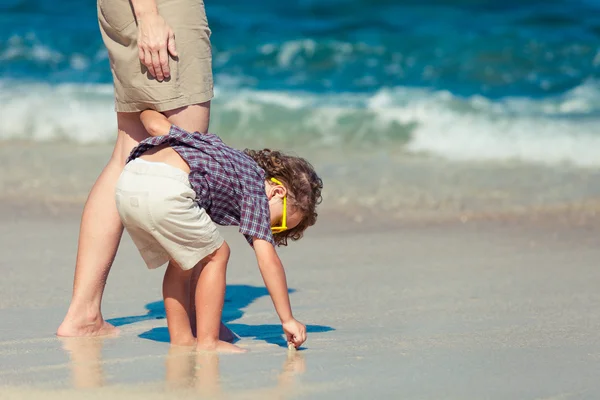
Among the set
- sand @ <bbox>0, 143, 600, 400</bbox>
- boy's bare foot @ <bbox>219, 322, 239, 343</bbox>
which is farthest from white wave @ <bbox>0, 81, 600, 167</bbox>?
boy's bare foot @ <bbox>219, 322, 239, 343</bbox>

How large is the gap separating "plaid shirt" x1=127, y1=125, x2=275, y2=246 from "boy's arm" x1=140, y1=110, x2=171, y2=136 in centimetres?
6

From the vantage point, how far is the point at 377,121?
28.3 ft

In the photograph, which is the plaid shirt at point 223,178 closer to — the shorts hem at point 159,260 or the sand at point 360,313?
the shorts hem at point 159,260

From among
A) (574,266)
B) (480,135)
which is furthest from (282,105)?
(574,266)

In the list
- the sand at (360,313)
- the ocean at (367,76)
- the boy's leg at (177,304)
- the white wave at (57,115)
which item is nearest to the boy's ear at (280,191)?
the boy's leg at (177,304)

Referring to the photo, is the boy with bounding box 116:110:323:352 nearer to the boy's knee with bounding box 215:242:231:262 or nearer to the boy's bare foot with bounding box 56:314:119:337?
the boy's knee with bounding box 215:242:231:262

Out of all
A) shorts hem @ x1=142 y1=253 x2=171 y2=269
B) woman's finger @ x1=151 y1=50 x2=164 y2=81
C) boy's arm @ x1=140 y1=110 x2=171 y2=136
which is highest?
woman's finger @ x1=151 y1=50 x2=164 y2=81

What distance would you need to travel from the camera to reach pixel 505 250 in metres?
4.46

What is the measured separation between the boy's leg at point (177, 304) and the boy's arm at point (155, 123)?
384mm

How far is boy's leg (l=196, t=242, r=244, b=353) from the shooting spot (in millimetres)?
2721

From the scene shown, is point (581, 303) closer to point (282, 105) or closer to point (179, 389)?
point (179, 389)

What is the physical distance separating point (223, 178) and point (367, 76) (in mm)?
8693

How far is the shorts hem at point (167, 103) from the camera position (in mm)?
2896

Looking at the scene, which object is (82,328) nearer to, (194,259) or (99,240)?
(99,240)
